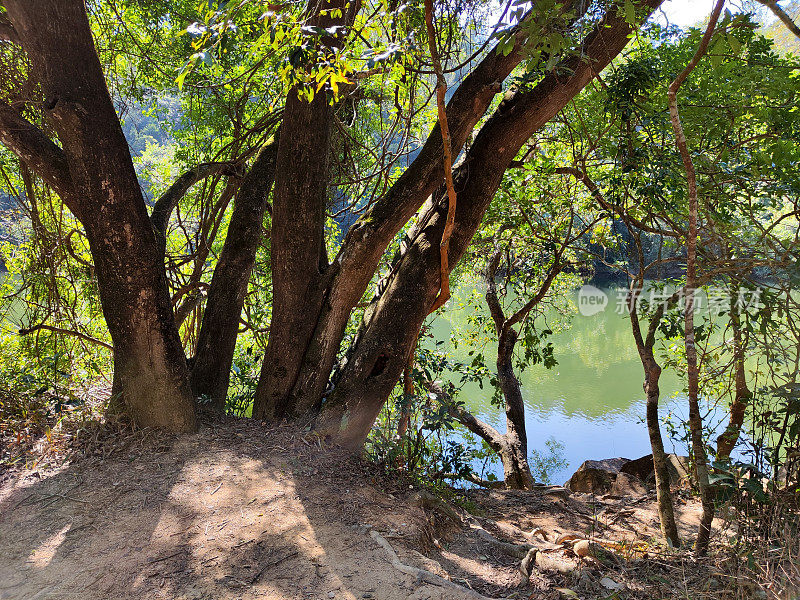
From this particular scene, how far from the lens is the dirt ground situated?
2143mm

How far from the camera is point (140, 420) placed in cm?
340

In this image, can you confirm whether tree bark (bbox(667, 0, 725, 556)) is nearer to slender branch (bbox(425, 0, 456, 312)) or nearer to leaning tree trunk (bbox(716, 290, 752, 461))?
leaning tree trunk (bbox(716, 290, 752, 461))

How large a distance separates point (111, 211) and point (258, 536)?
2027 mm

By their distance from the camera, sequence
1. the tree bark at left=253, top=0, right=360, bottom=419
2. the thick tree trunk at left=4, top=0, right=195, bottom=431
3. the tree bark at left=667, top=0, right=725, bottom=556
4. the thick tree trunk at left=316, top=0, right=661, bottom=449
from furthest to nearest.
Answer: the tree bark at left=253, top=0, right=360, bottom=419 < the thick tree trunk at left=316, top=0, right=661, bottom=449 < the thick tree trunk at left=4, top=0, right=195, bottom=431 < the tree bark at left=667, top=0, right=725, bottom=556

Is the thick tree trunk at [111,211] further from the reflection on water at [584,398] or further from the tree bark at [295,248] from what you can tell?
the reflection on water at [584,398]

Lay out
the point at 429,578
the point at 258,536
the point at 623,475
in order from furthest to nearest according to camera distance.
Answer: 1. the point at 623,475
2. the point at 258,536
3. the point at 429,578

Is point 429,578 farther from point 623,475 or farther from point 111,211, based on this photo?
point 623,475

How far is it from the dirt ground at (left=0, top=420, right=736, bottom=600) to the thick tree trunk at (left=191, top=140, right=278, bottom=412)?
0.70 metres

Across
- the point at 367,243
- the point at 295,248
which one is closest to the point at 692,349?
the point at 367,243

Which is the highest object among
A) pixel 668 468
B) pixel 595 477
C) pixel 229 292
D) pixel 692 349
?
pixel 229 292

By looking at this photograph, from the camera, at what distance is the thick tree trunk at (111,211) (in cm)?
308

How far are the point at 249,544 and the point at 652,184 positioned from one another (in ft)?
10.9

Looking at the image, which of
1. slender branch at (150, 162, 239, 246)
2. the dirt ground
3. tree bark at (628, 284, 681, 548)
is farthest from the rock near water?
slender branch at (150, 162, 239, 246)

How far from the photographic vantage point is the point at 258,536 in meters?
2.43
